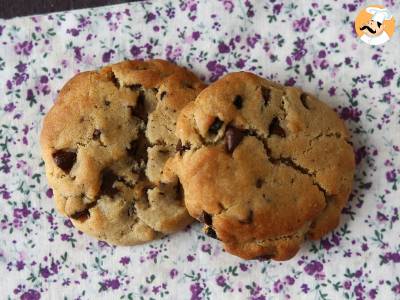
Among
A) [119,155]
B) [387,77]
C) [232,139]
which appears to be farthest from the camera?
[387,77]

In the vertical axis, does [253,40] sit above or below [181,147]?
above

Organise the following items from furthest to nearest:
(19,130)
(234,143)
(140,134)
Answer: (19,130)
(140,134)
(234,143)

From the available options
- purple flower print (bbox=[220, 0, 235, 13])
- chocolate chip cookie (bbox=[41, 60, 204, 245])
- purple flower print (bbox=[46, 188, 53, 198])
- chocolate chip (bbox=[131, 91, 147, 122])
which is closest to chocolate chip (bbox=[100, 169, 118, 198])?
chocolate chip cookie (bbox=[41, 60, 204, 245])

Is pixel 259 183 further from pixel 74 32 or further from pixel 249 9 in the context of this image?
pixel 74 32

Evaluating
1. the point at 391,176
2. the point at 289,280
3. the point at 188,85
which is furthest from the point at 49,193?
the point at 391,176

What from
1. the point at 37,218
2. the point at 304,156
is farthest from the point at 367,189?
the point at 37,218

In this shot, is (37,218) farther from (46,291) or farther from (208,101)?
(208,101)

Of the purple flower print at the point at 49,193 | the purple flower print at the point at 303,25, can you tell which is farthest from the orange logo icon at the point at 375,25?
the purple flower print at the point at 49,193
